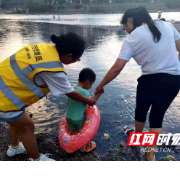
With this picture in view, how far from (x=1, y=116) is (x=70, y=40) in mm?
1084

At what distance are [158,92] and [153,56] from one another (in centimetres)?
46

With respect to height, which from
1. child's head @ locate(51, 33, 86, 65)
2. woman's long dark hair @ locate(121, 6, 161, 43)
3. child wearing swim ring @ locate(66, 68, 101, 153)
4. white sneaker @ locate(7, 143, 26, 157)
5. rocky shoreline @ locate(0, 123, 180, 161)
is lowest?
rocky shoreline @ locate(0, 123, 180, 161)

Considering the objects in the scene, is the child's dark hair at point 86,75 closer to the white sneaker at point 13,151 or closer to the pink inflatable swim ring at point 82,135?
the pink inflatable swim ring at point 82,135

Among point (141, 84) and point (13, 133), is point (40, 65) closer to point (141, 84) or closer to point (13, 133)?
point (13, 133)

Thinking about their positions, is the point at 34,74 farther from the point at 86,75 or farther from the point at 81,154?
the point at 81,154

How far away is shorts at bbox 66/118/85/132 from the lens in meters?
2.97

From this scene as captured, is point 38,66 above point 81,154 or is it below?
above

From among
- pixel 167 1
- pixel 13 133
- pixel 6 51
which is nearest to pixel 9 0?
pixel 167 1

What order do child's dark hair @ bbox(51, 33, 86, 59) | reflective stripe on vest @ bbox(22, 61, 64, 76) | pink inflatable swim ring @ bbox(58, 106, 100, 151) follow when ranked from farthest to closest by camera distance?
pink inflatable swim ring @ bbox(58, 106, 100, 151)
child's dark hair @ bbox(51, 33, 86, 59)
reflective stripe on vest @ bbox(22, 61, 64, 76)

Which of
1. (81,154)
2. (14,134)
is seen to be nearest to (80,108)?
(81,154)

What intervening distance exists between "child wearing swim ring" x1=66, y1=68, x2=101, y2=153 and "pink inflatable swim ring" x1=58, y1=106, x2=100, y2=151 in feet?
0.35

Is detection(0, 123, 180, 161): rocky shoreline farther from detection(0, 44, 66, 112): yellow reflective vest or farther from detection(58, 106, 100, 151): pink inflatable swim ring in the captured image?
detection(0, 44, 66, 112): yellow reflective vest

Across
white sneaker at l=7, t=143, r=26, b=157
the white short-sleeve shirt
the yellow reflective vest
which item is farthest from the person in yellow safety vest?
white sneaker at l=7, t=143, r=26, b=157

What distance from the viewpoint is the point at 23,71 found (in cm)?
202
